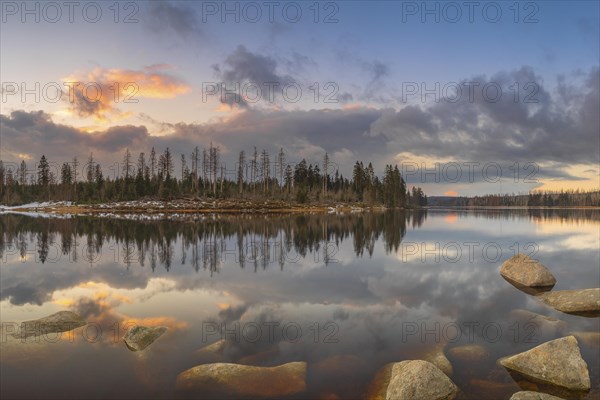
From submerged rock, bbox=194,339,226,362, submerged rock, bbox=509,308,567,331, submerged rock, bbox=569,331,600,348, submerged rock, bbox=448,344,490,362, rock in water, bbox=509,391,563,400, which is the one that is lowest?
submerged rock, bbox=509,308,567,331

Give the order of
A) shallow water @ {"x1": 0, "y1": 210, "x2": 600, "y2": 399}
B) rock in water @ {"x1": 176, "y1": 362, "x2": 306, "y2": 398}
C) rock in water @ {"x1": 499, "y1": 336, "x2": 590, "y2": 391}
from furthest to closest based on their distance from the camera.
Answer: shallow water @ {"x1": 0, "y1": 210, "x2": 600, "y2": 399} → rock in water @ {"x1": 499, "y1": 336, "x2": 590, "y2": 391} → rock in water @ {"x1": 176, "y1": 362, "x2": 306, "y2": 398}

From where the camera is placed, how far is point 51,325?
11820mm

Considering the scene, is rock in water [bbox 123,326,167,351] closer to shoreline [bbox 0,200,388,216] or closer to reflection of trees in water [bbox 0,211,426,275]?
reflection of trees in water [bbox 0,211,426,275]

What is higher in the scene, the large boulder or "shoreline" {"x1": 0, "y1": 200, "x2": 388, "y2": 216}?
"shoreline" {"x1": 0, "y1": 200, "x2": 388, "y2": 216}

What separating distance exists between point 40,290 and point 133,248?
41.7 feet

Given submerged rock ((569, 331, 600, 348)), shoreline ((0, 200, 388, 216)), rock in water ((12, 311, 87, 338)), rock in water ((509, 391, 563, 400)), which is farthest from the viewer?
shoreline ((0, 200, 388, 216))

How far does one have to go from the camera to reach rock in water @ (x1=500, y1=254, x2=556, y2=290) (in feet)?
62.1

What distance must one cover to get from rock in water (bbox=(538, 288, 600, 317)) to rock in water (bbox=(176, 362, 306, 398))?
11.6m

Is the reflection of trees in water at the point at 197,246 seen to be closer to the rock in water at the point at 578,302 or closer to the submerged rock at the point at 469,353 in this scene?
the rock in water at the point at 578,302

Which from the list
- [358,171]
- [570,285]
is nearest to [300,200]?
[358,171]

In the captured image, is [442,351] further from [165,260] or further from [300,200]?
[300,200]

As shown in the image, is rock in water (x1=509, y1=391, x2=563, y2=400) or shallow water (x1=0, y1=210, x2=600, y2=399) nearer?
rock in water (x1=509, y1=391, x2=563, y2=400)

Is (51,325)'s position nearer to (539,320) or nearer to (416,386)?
(416,386)

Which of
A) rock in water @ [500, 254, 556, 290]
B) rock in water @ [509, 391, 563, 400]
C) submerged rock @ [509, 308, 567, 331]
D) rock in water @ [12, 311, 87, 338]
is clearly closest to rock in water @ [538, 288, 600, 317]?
submerged rock @ [509, 308, 567, 331]
